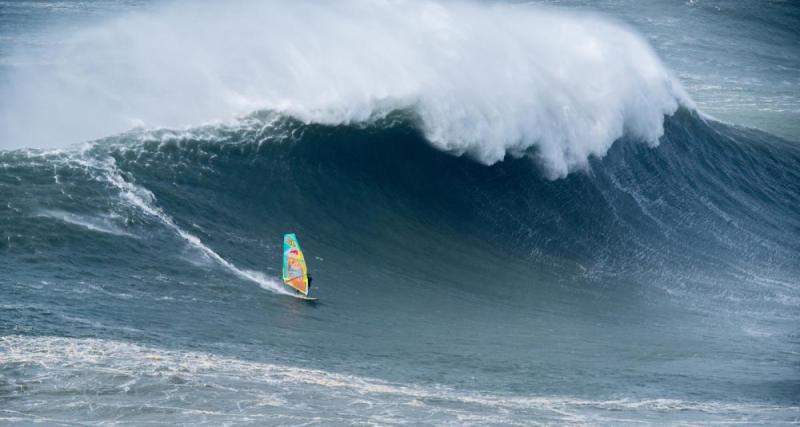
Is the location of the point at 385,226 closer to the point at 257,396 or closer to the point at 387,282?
the point at 387,282

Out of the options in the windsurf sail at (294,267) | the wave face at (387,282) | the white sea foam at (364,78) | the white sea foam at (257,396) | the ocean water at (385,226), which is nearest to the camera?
the white sea foam at (257,396)

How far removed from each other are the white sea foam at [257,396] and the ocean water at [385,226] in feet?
0.16

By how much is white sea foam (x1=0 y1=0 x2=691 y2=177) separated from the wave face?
743mm

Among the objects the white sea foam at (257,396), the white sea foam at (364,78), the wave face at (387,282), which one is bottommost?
the white sea foam at (257,396)

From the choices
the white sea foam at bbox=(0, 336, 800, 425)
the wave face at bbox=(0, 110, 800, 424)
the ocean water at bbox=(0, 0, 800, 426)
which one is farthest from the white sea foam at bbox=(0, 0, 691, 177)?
the white sea foam at bbox=(0, 336, 800, 425)

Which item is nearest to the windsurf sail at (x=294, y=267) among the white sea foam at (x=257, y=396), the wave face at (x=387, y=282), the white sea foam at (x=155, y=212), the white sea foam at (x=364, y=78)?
the white sea foam at (x=155, y=212)

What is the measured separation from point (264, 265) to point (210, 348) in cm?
418

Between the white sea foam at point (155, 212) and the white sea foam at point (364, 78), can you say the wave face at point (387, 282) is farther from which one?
the white sea foam at point (364, 78)

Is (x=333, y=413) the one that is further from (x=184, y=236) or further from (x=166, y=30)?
(x=166, y=30)

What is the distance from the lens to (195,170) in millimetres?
24578

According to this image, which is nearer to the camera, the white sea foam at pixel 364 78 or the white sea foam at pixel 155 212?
the white sea foam at pixel 155 212

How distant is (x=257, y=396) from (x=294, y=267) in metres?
5.17

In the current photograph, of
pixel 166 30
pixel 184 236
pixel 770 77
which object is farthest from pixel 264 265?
pixel 770 77

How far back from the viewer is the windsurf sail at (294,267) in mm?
20859
